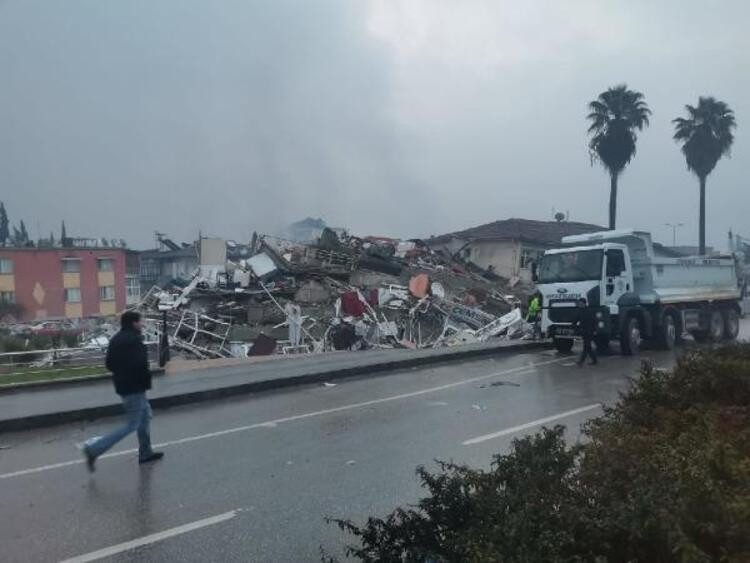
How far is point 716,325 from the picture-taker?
22203mm

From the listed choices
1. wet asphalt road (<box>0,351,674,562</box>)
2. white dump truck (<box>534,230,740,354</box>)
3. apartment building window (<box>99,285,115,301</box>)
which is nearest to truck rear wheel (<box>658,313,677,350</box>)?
white dump truck (<box>534,230,740,354</box>)

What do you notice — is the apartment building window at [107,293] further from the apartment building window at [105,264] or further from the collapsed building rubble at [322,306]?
the collapsed building rubble at [322,306]

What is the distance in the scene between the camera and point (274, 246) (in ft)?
106

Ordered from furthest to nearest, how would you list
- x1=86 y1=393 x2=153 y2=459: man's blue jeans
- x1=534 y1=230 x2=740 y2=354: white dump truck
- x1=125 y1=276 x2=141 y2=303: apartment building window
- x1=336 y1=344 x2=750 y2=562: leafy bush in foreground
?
x1=125 y1=276 x2=141 y2=303: apartment building window
x1=534 y1=230 x2=740 y2=354: white dump truck
x1=86 y1=393 x2=153 y2=459: man's blue jeans
x1=336 y1=344 x2=750 y2=562: leafy bush in foreground

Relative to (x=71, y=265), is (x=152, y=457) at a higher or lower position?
lower

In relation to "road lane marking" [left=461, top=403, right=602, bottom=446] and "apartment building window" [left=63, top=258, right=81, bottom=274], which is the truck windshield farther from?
"apartment building window" [left=63, top=258, right=81, bottom=274]

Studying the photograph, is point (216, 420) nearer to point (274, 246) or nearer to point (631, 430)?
point (631, 430)

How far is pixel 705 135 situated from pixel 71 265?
4144cm

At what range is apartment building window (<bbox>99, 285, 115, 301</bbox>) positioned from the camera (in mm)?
45469

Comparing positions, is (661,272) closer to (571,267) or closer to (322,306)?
(571,267)

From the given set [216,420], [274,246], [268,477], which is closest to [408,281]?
[274,246]

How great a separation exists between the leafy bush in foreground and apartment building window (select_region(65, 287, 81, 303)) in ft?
146

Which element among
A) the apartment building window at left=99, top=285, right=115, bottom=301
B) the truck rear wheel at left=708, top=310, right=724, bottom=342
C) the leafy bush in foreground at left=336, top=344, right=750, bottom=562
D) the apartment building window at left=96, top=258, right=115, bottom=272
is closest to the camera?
the leafy bush in foreground at left=336, top=344, right=750, bottom=562

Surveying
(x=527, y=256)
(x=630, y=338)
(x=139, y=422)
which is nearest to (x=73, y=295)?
(x=527, y=256)
